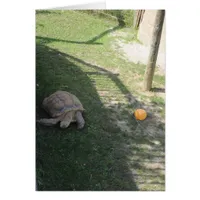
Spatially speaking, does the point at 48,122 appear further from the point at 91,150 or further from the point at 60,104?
the point at 91,150

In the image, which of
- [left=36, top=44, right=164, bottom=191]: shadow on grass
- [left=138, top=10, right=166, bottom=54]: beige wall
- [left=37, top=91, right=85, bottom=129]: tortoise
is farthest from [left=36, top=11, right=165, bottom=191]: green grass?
[left=138, top=10, right=166, bottom=54]: beige wall

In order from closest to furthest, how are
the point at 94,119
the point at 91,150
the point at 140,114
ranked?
the point at 91,150
the point at 94,119
the point at 140,114

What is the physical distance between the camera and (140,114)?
5.97 m

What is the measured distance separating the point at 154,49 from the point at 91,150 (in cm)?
222

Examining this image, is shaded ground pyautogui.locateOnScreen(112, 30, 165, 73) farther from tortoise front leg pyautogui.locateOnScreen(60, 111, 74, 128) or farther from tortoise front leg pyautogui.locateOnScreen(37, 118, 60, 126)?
tortoise front leg pyautogui.locateOnScreen(37, 118, 60, 126)

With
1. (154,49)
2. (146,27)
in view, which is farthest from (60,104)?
(146,27)

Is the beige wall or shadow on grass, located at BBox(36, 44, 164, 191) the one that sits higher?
the beige wall

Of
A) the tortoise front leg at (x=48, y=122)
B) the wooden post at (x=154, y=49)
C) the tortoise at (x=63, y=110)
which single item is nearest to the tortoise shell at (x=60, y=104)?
the tortoise at (x=63, y=110)

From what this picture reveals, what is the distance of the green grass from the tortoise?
0.10 meters

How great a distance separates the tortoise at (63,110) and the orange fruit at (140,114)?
84cm

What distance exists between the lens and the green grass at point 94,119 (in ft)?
15.8

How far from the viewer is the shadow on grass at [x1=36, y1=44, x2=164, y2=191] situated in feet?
15.6

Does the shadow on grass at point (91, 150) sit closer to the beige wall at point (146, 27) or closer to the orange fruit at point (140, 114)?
the orange fruit at point (140, 114)
